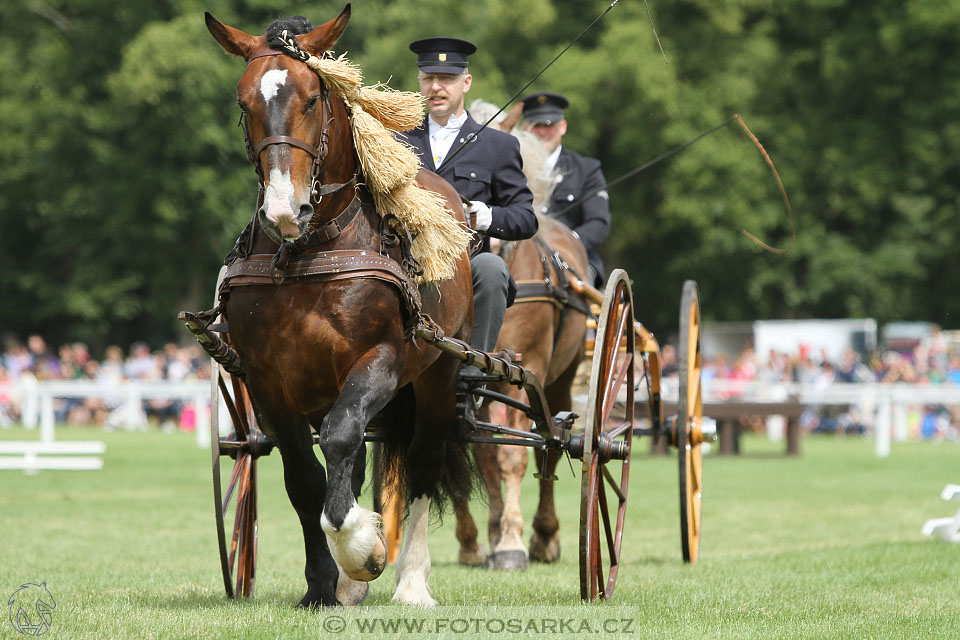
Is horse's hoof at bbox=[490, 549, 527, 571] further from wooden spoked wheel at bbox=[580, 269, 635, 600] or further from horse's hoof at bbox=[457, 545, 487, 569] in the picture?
wooden spoked wheel at bbox=[580, 269, 635, 600]

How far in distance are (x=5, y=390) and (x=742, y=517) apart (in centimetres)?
1766

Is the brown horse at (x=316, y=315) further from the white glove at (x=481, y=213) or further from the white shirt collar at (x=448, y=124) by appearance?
the white shirt collar at (x=448, y=124)

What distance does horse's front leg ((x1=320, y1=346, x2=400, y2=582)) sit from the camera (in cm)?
494

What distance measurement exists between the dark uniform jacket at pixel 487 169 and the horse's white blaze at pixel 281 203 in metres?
1.91

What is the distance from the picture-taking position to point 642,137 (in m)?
31.6

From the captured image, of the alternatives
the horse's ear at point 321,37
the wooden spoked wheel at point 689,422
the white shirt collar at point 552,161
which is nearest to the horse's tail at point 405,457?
the wooden spoked wheel at point 689,422

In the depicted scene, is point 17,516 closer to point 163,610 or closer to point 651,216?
point 163,610

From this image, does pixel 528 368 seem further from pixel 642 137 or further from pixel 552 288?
pixel 642 137

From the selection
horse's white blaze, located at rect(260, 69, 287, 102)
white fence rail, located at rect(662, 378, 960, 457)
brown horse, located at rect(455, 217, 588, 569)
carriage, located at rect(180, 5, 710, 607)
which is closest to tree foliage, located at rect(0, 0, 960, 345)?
white fence rail, located at rect(662, 378, 960, 457)

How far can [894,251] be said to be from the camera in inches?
1219

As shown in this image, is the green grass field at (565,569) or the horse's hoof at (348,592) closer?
the green grass field at (565,569)

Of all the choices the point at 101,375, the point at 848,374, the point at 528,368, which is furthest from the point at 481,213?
the point at 101,375

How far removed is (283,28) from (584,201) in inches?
189

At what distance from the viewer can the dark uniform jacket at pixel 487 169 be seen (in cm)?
670
